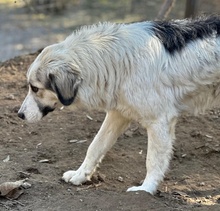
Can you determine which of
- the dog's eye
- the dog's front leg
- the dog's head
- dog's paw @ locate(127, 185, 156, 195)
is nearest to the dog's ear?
the dog's head

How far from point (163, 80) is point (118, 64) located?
40 centimetres

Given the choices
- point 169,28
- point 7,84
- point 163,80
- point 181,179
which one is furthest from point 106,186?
point 7,84

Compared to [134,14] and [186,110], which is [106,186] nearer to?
[186,110]

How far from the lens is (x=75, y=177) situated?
562cm

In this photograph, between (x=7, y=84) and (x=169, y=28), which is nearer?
(x=169, y=28)

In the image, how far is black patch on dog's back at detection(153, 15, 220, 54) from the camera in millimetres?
5312

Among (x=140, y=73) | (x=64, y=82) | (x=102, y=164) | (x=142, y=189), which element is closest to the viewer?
(x=64, y=82)

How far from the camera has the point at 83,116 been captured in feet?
22.9

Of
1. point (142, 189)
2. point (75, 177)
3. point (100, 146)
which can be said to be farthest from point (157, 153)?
point (75, 177)

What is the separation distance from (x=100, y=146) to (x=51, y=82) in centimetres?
100

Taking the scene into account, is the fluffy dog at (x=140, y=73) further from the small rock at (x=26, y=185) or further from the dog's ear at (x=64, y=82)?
the small rock at (x=26, y=185)

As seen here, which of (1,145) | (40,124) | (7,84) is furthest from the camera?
(7,84)

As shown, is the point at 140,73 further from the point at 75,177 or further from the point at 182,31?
the point at 75,177

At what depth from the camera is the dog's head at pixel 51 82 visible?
16.5 ft
